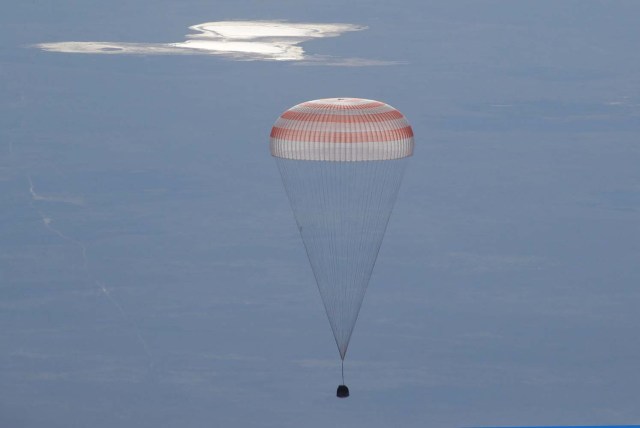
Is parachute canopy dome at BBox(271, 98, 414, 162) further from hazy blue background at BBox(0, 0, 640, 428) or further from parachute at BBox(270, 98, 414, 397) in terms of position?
hazy blue background at BBox(0, 0, 640, 428)

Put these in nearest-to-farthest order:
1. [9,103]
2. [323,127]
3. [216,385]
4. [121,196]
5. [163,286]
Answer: [323,127] < [216,385] < [163,286] < [121,196] < [9,103]

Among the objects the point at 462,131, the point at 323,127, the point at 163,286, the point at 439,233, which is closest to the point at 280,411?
the point at 163,286

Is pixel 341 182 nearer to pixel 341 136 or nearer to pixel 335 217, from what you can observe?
pixel 335 217

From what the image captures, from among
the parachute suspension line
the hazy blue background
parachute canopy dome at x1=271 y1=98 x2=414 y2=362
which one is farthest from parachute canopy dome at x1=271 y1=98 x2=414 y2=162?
the parachute suspension line

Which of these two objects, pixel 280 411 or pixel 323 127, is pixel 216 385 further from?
pixel 323 127

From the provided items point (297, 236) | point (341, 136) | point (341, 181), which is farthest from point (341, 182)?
point (341, 136)

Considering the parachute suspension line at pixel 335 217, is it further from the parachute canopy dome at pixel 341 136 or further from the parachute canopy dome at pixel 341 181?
the parachute canopy dome at pixel 341 136
